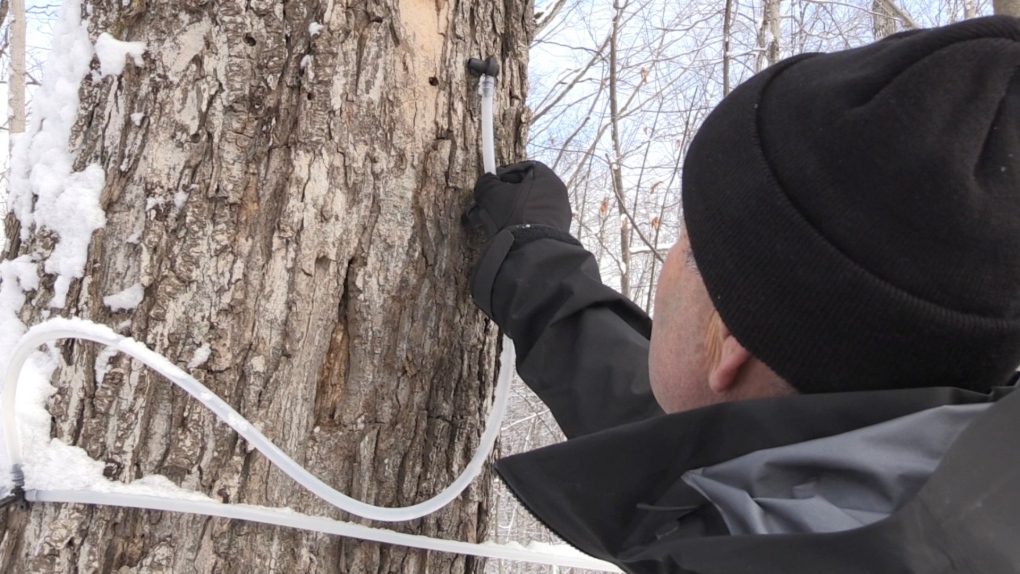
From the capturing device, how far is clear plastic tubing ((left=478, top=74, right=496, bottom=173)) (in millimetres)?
1361

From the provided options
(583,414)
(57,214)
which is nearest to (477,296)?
(583,414)

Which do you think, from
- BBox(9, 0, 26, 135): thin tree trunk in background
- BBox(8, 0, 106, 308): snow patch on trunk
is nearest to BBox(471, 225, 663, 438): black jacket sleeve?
BBox(8, 0, 106, 308): snow patch on trunk

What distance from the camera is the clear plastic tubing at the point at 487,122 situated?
1361 millimetres

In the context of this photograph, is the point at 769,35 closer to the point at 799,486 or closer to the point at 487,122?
the point at 487,122

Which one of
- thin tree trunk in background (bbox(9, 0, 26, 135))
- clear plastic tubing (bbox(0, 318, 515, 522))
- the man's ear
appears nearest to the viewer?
the man's ear

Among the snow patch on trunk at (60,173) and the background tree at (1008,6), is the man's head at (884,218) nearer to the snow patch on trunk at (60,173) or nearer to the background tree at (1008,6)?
the snow patch on trunk at (60,173)

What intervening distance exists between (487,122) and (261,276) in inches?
19.5

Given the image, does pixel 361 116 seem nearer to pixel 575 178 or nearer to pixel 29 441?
pixel 29 441

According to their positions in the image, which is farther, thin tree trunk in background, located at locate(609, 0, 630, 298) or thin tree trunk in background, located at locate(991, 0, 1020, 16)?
thin tree trunk in background, located at locate(609, 0, 630, 298)

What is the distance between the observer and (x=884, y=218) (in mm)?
708

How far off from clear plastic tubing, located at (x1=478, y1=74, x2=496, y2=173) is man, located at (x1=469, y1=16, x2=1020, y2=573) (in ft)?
1.70

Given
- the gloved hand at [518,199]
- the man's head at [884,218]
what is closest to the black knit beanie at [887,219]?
the man's head at [884,218]

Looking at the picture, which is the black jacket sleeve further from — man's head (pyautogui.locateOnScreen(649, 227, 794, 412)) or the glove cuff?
man's head (pyautogui.locateOnScreen(649, 227, 794, 412))

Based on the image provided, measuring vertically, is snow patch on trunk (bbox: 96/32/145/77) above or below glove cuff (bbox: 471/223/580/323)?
above
